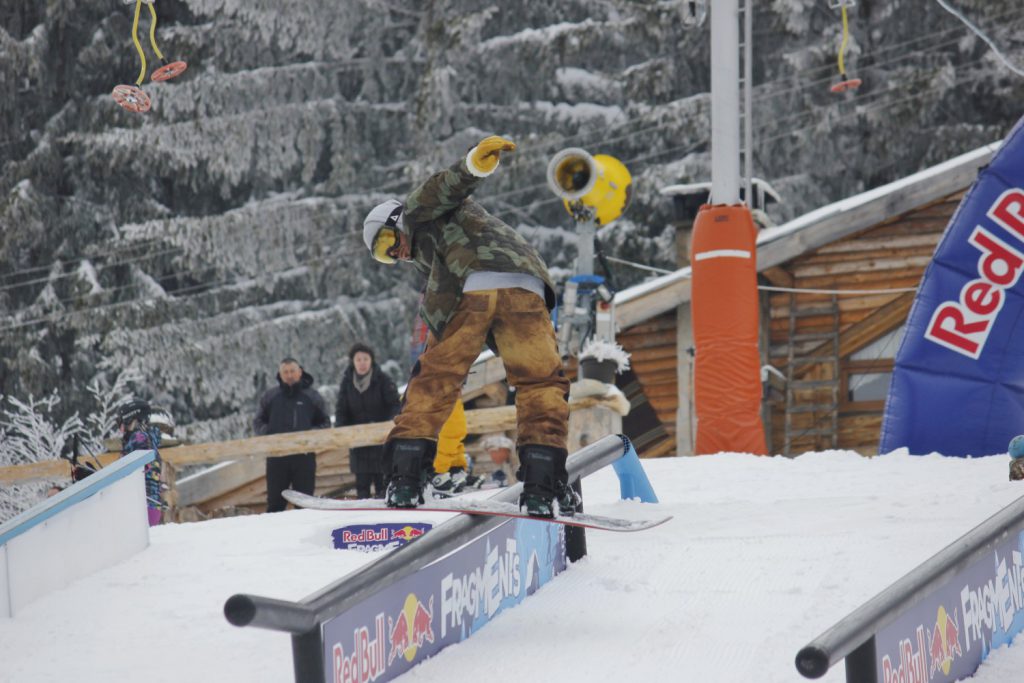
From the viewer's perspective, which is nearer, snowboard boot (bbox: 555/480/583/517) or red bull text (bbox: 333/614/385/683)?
red bull text (bbox: 333/614/385/683)

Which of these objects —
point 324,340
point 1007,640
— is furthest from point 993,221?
point 324,340

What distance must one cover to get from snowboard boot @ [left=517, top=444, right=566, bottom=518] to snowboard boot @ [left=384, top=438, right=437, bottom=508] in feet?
1.20

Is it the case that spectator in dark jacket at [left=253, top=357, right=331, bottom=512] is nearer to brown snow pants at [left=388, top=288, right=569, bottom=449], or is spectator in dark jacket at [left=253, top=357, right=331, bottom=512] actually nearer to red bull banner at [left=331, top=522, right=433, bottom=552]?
red bull banner at [left=331, top=522, right=433, bottom=552]

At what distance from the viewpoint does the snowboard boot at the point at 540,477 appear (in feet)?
15.5

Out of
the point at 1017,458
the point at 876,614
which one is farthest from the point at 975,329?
the point at 876,614

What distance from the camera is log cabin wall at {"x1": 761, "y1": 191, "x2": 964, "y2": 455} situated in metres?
13.1

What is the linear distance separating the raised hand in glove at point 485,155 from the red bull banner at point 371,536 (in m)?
2.28

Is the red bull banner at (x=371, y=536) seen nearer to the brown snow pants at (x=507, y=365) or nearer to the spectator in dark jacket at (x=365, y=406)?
the brown snow pants at (x=507, y=365)

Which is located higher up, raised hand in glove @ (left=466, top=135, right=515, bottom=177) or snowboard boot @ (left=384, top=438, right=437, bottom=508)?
raised hand in glove @ (left=466, top=135, right=515, bottom=177)

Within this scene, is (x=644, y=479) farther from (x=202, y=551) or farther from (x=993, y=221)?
(x=993, y=221)

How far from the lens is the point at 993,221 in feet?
26.8

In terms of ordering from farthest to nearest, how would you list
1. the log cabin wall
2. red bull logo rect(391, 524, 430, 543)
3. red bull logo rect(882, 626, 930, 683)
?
the log cabin wall, red bull logo rect(391, 524, 430, 543), red bull logo rect(882, 626, 930, 683)

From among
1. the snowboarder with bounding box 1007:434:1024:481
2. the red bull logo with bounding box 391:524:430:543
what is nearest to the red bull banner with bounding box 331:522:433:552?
the red bull logo with bounding box 391:524:430:543

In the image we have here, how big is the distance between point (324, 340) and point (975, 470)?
15.0 m
